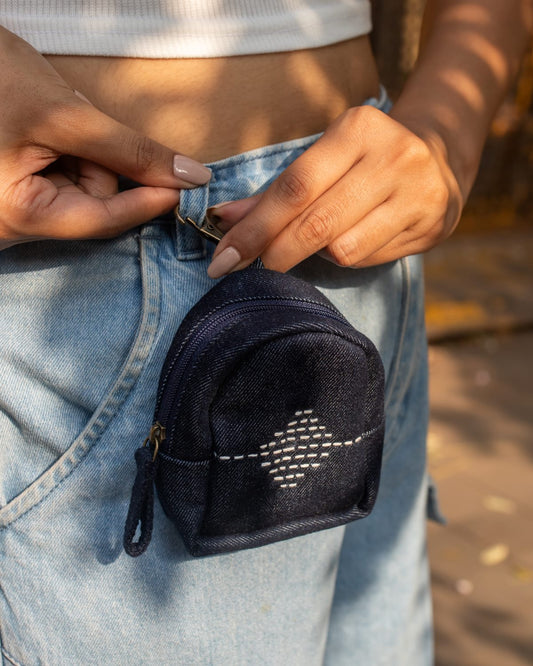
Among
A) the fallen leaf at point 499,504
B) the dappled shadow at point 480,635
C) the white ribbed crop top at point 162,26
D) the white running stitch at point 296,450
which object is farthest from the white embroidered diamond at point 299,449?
the fallen leaf at point 499,504

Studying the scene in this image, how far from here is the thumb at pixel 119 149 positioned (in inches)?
31.8

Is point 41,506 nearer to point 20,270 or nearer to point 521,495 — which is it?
point 20,270

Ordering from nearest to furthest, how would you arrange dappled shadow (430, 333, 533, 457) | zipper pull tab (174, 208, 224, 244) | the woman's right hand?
the woman's right hand < zipper pull tab (174, 208, 224, 244) < dappled shadow (430, 333, 533, 457)

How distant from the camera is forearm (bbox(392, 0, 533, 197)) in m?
1.05

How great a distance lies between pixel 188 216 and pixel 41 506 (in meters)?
0.39

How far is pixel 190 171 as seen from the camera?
881mm

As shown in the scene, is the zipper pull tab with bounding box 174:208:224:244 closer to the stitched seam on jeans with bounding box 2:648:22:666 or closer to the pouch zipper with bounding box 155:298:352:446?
the pouch zipper with bounding box 155:298:352:446

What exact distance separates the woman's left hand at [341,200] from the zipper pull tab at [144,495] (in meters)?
0.21

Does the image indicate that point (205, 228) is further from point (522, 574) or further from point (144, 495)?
point (522, 574)

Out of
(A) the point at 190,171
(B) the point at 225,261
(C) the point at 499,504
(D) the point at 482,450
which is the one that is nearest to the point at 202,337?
(B) the point at 225,261

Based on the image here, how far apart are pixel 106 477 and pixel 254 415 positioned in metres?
0.19

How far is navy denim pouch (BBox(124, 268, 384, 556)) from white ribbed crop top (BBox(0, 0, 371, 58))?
297 mm

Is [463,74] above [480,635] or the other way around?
above

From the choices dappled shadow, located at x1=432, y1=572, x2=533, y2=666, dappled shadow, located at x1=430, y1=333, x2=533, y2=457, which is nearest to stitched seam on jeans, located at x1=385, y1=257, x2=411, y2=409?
dappled shadow, located at x1=432, y1=572, x2=533, y2=666
